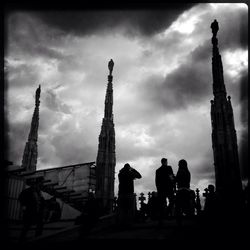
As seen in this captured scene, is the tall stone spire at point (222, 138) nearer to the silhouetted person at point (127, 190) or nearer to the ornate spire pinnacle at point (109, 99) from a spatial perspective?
the silhouetted person at point (127, 190)

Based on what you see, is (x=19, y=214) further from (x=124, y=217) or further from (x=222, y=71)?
(x=222, y=71)

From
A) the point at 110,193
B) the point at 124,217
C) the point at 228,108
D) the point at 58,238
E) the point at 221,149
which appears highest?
the point at 228,108

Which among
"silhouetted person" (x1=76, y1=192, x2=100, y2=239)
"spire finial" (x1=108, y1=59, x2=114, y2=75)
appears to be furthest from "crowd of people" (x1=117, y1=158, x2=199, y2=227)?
"spire finial" (x1=108, y1=59, x2=114, y2=75)

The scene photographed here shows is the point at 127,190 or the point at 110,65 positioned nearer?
the point at 127,190

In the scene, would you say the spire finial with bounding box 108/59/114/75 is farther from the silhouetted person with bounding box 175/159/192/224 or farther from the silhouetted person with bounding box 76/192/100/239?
the silhouetted person with bounding box 175/159/192/224

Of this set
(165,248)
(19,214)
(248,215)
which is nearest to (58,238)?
(165,248)

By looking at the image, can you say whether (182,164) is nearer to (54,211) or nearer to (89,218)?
(89,218)

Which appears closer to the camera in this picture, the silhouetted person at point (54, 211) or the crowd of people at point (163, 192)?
the crowd of people at point (163, 192)

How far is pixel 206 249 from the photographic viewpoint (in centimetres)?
538

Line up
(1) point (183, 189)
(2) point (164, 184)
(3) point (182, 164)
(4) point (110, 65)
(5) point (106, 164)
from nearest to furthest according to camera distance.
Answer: (1) point (183, 189) < (3) point (182, 164) < (2) point (164, 184) < (5) point (106, 164) < (4) point (110, 65)

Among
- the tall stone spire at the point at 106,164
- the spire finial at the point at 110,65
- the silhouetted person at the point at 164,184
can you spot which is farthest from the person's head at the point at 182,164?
the spire finial at the point at 110,65

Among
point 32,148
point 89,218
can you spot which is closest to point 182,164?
point 89,218

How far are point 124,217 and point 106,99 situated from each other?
53.6 ft

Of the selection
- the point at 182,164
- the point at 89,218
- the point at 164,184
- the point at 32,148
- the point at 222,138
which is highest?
the point at 32,148
